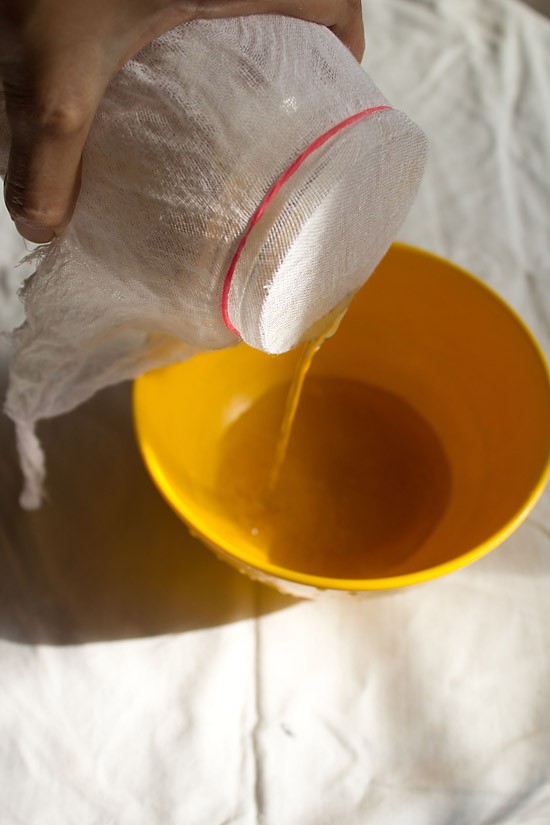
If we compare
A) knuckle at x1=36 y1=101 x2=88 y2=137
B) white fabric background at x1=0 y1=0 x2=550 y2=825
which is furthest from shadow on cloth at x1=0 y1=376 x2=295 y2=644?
knuckle at x1=36 y1=101 x2=88 y2=137

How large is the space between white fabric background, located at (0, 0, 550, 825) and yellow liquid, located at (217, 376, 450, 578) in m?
0.04

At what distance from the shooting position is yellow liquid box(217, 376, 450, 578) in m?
0.67

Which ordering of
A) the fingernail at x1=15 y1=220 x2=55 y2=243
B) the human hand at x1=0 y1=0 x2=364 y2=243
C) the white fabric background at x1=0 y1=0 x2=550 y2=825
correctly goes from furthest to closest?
the white fabric background at x1=0 y1=0 x2=550 y2=825 < the fingernail at x1=15 y1=220 x2=55 y2=243 < the human hand at x1=0 y1=0 x2=364 y2=243

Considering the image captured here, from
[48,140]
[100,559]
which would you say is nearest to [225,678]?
[100,559]

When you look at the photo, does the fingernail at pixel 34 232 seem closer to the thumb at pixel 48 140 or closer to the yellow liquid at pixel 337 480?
the thumb at pixel 48 140

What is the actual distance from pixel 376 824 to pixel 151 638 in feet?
0.64

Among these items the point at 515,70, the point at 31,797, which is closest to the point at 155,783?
the point at 31,797

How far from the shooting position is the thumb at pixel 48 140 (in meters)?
0.34

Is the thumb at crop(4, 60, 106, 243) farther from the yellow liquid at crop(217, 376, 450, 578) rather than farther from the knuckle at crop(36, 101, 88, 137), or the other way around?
the yellow liquid at crop(217, 376, 450, 578)

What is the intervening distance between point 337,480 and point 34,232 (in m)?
0.37

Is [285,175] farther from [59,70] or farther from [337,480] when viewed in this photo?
[337,480]

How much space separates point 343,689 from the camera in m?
0.59

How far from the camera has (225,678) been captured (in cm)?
59

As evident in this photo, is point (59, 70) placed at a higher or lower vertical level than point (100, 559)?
higher
